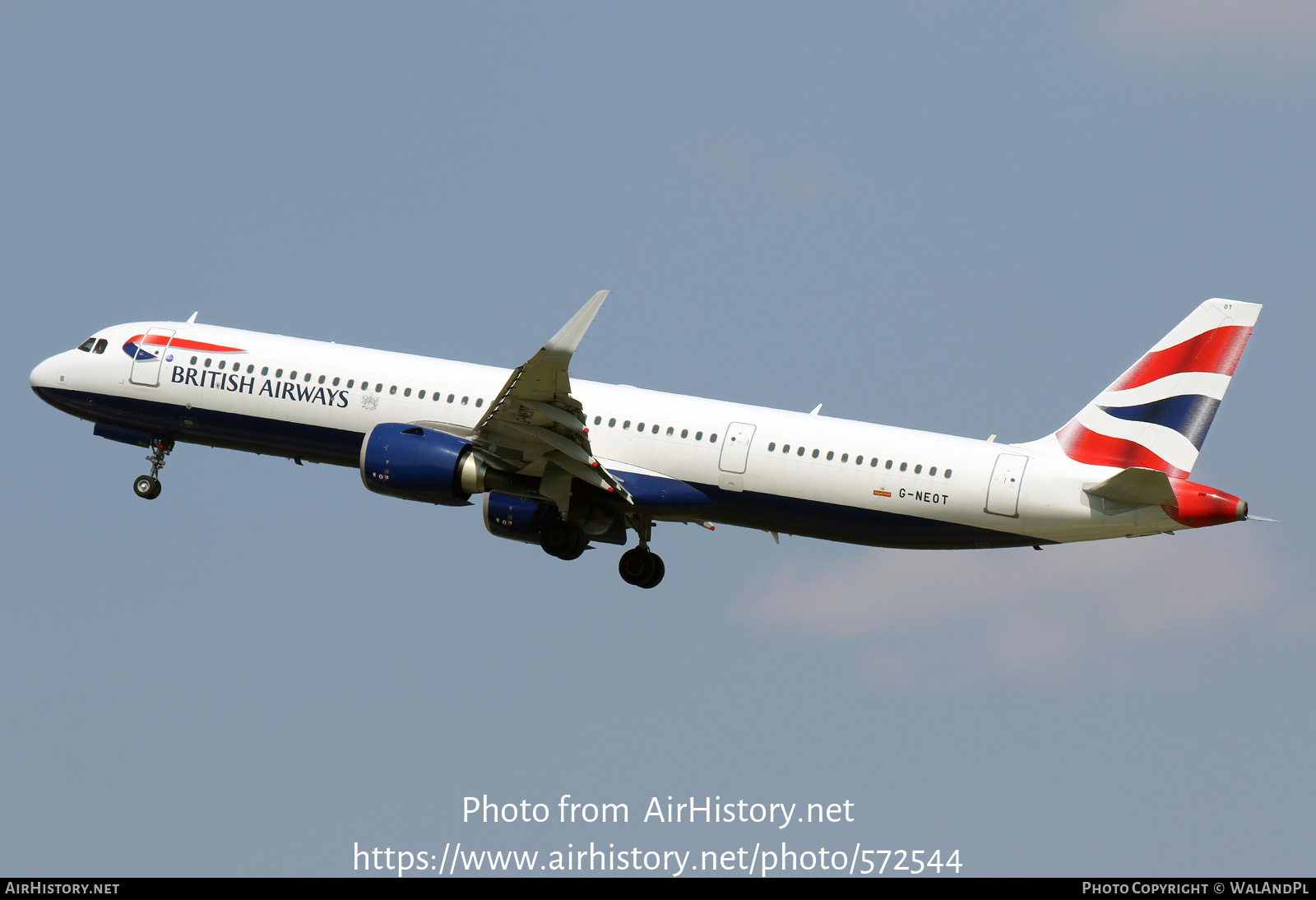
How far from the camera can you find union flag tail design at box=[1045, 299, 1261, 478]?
36188 millimetres

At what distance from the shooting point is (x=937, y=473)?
36688 millimetres

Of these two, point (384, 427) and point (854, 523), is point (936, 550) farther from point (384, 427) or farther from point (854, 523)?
point (384, 427)

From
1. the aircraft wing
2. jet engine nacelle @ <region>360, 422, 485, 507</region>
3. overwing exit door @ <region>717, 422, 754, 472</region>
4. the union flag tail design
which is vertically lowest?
jet engine nacelle @ <region>360, 422, 485, 507</region>

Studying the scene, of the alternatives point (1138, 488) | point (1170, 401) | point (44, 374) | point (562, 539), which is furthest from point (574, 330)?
point (44, 374)

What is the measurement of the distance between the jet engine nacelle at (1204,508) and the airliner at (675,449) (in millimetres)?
41

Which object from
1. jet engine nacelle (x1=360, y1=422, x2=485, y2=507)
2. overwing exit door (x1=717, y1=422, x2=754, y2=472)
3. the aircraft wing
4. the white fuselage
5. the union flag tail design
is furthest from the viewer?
overwing exit door (x1=717, y1=422, x2=754, y2=472)

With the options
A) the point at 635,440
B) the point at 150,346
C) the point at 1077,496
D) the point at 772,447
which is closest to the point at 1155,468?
the point at 1077,496

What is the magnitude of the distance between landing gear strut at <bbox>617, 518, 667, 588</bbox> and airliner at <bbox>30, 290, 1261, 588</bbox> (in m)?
0.05

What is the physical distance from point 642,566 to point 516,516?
12.5ft

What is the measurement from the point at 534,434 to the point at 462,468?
2.07 metres

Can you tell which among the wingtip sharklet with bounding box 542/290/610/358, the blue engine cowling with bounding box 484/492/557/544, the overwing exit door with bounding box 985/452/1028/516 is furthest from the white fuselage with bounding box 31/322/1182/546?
the wingtip sharklet with bounding box 542/290/610/358

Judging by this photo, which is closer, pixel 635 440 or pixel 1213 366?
pixel 1213 366

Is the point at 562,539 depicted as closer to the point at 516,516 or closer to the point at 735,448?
the point at 516,516

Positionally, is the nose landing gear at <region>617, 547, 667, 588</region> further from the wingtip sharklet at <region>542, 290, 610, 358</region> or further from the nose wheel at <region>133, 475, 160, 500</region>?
the nose wheel at <region>133, 475, 160, 500</region>
